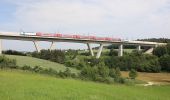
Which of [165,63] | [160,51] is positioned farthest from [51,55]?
[160,51]

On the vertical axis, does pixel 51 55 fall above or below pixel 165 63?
above

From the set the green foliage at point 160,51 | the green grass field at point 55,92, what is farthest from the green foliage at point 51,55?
the green grass field at point 55,92

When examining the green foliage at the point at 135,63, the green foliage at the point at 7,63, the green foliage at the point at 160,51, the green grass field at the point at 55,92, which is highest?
the green grass field at the point at 55,92

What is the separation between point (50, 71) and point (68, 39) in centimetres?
4974

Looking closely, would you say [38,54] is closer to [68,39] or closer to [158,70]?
[68,39]

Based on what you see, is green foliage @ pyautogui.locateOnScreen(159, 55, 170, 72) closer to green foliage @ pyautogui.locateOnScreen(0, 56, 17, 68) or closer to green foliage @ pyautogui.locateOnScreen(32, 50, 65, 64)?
green foliage @ pyautogui.locateOnScreen(32, 50, 65, 64)

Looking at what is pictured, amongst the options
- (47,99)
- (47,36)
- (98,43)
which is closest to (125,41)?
(98,43)

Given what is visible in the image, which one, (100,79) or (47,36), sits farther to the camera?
(47,36)

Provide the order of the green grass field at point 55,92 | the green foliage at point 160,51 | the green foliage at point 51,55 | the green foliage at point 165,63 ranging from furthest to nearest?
1. the green foliage at point 160,51
2. the green foliage at point 165,63
3. the green foliage at point 51,55
4. the green grass field at point 55,92

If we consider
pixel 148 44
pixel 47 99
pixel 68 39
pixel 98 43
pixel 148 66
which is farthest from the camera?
pixel 148 44

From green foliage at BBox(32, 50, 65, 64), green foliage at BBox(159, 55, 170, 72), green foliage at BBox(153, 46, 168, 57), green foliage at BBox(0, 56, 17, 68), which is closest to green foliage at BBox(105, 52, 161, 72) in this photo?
green foliage at BBox(159, 55, 170, 72)

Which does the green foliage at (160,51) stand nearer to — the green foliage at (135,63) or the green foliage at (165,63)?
the green foliage at (135,63)

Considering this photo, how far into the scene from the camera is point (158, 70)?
114m

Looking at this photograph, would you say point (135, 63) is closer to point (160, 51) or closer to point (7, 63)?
point (160, 51)
